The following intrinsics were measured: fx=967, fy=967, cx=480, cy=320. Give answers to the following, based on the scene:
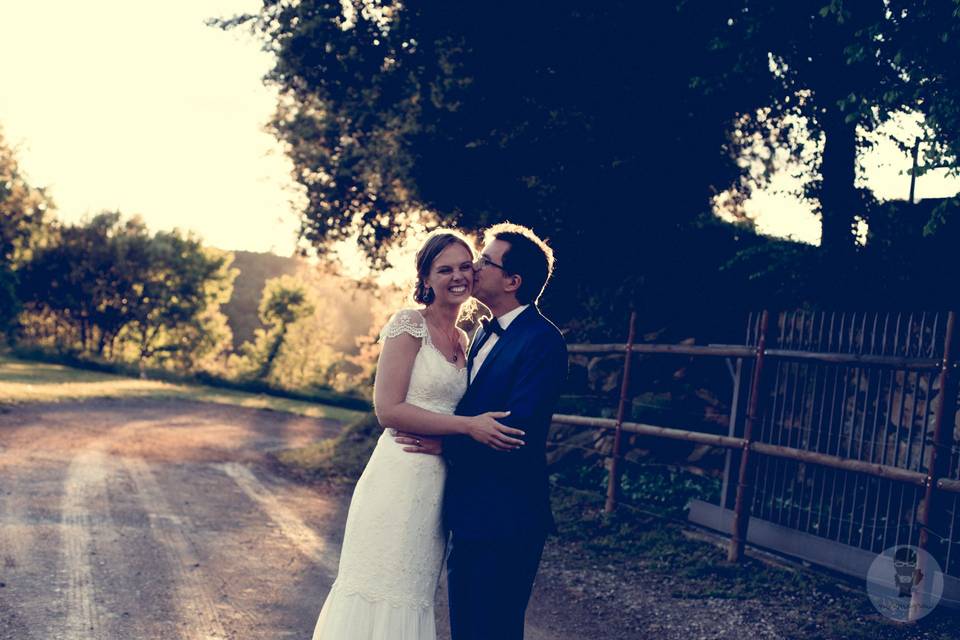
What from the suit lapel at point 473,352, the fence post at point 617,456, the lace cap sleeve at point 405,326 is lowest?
the fence post at point 617,456

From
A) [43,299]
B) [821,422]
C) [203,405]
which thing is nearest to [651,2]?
[821,422]

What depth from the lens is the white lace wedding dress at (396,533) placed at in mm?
3902

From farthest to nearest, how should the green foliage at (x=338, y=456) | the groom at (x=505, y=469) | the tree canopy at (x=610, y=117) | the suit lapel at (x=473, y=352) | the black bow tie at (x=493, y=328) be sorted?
the green foliage at (x=338, y=456) < the tree canopy at (x=610, y=117) < the suit lapel at (x=473, y=352) < the black bow tie at (x=493, y=328) < the groom at (x=505, y=469)

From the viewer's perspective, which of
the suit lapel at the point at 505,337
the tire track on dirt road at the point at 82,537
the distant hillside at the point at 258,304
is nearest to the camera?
the suit lapel at the point at 505,337

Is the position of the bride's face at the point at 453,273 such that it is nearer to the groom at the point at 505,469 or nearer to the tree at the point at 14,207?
the groom at the point at 505,469

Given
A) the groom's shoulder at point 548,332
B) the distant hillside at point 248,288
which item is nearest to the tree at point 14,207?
the groom's shoulder at point 548,332

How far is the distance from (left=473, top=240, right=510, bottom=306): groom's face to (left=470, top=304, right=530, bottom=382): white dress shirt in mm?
86

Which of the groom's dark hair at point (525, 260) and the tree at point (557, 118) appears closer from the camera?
the groom's dark hair at point (525, 260)

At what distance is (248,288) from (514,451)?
112m

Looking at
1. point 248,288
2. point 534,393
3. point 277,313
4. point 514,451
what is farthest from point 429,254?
point 248,288

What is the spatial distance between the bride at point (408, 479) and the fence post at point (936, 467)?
4.50 m

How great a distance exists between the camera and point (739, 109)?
12.0 m

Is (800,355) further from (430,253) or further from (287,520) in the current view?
(430,253)

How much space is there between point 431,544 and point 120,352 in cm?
5886
